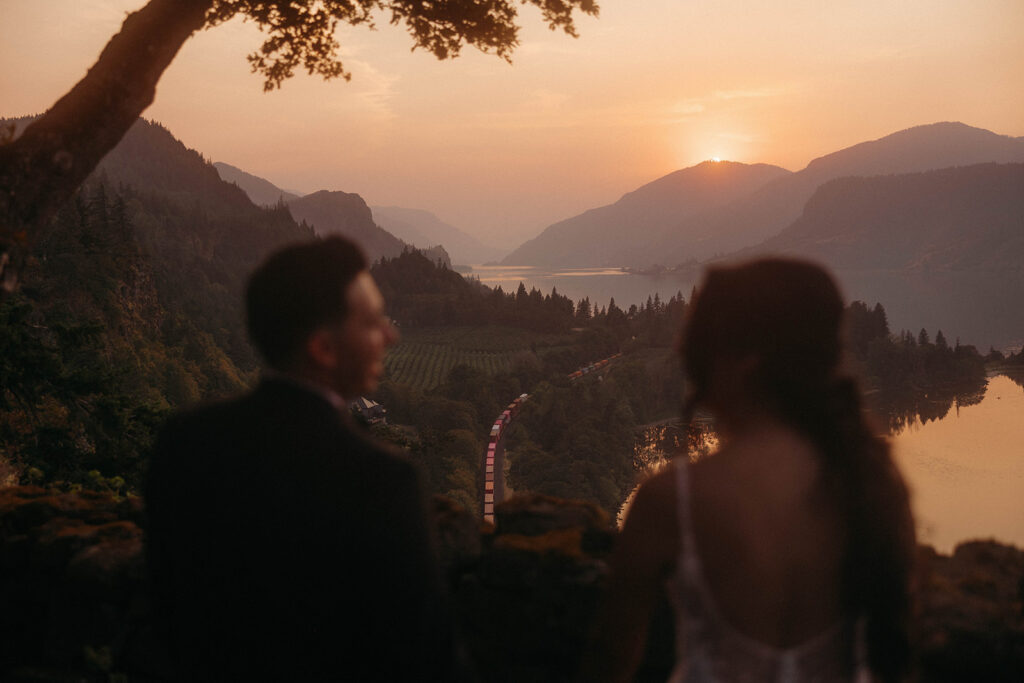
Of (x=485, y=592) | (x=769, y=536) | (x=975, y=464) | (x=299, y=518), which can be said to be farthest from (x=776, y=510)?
(x=975, y=464)

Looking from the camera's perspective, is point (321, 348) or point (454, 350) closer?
point (321, 348)

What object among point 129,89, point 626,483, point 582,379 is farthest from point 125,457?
point 582,379

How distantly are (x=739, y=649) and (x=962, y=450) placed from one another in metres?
123

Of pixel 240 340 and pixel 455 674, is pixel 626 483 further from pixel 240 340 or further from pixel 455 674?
pixel 455 674

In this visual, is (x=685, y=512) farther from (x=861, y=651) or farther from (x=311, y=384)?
(x=311, y=384)

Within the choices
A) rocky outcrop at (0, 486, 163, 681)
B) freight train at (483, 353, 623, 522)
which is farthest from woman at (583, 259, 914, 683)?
freight train at (483, 353, 623, 522)

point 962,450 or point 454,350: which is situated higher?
point 454,350

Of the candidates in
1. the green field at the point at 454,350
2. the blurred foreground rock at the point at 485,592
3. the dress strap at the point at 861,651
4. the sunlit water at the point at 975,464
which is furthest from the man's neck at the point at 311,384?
the green field at the point at 454,350

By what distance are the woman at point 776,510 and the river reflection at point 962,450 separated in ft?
218

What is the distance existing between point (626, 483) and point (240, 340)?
76892 mm

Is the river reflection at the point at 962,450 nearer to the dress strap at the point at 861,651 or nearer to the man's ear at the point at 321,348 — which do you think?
the dress strap at the point at 861,651

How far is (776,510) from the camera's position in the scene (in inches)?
67.0

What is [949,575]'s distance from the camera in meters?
2.96

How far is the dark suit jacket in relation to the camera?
1613 mm
